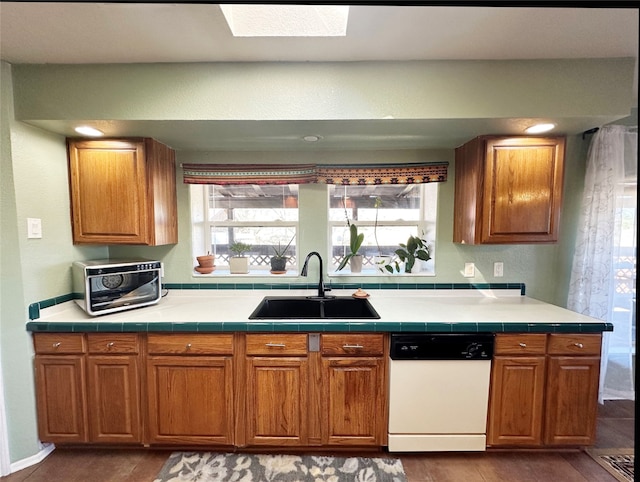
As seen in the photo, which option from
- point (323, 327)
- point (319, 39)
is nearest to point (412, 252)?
point (323, 327)

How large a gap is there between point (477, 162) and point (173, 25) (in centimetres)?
191

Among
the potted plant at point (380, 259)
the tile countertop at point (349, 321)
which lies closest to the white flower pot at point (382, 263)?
the potted plant at point (380, 259)

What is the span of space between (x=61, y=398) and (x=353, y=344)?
1783 millimetres

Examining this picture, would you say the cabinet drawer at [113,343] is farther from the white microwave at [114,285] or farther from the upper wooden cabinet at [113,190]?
the upper wooden cabinet at [113,190]

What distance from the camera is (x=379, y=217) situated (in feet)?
8.16

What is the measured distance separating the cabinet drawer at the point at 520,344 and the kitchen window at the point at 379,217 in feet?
2.67

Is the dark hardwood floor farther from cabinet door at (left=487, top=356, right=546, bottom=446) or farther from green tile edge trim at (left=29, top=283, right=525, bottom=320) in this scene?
green tile edge trim at (left=29, top=283, right=525, bottom=320)

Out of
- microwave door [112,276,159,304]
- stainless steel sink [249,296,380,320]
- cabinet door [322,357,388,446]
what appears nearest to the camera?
cabinet door [322,357,388,446]

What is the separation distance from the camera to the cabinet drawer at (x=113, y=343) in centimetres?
174

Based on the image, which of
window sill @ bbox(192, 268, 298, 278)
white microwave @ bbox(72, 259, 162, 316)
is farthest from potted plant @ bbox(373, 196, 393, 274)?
white microwave @ bbox(72, 259, 162, 316)

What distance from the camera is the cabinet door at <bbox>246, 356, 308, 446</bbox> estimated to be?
69.2 inches

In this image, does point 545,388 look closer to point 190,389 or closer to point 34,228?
point 190,389

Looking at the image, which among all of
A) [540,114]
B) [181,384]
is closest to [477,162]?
[540,114]

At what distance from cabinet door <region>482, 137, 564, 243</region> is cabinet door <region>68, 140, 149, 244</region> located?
91.3 inches
